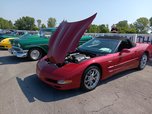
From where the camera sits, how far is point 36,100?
3.77 meters

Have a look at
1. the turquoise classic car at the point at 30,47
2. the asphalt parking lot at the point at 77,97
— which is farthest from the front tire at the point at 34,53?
the asphalt parking lot at the point at 77,97

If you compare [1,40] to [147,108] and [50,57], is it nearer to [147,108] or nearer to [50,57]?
[50,57]

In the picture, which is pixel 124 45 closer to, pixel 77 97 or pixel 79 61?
pixel 79 61

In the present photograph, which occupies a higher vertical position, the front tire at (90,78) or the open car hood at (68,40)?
the open car hood at (68,40)

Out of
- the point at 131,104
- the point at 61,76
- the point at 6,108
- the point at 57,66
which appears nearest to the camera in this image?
the point at 6,108

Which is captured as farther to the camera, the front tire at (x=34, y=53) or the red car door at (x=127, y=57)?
the front tire at (x=34, y=53)

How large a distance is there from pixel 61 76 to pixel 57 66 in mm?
389

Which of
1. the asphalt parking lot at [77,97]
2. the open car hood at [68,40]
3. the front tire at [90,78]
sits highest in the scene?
the open car hood at [68,40]

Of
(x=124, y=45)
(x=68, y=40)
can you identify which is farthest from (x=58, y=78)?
(x=124, y=45)

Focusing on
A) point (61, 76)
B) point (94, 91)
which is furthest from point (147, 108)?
point (61, 76)

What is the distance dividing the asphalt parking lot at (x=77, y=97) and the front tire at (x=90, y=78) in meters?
0.14

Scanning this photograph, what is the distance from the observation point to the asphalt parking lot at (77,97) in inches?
133

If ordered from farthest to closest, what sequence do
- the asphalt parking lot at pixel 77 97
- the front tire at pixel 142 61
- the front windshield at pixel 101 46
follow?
1. the front tire at pixel 142 61
2. the front windshield at pixel 101 46
3. the asphalt parking lot at pixel 77 97

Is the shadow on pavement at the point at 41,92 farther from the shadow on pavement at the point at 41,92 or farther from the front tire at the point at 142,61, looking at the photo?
the front tire at the point at 142,61
